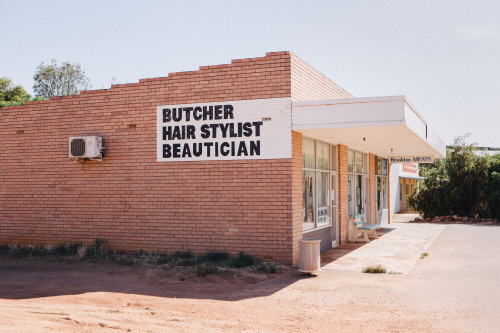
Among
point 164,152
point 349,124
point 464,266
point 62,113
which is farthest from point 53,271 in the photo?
point 464,266

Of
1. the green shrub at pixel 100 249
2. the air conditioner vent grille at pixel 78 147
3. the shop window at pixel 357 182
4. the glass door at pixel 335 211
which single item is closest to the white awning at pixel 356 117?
the glass door at pixel 335 211

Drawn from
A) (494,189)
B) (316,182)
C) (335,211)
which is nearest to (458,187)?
(494,189)

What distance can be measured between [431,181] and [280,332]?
74.7 feet

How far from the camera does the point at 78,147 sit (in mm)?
13141

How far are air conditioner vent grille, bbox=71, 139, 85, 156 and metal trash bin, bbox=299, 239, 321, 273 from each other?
Answer: 6508 millimetres

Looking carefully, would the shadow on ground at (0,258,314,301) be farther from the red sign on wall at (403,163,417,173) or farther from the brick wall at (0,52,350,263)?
the red sign on wall at (403,163,417,173)

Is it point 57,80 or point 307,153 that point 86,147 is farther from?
point 57,80

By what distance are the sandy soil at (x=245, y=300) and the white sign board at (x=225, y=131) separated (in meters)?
3.04

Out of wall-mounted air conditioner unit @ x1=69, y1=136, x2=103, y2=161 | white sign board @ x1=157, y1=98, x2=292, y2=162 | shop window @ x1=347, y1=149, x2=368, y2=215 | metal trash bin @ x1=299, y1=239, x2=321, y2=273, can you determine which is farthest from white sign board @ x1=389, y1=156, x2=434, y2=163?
wall-mounted air conditioner unit @ x1=69, y1=136, x2=103, y2=161

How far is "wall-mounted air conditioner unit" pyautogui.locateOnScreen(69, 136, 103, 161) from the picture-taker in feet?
42.8

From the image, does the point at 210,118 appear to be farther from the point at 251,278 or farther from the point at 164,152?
the point at 251,278

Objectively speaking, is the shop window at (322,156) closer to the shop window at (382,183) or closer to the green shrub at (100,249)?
the green shrub at (100,249)

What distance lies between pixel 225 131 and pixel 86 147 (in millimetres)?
3856

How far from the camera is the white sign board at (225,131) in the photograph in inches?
459
